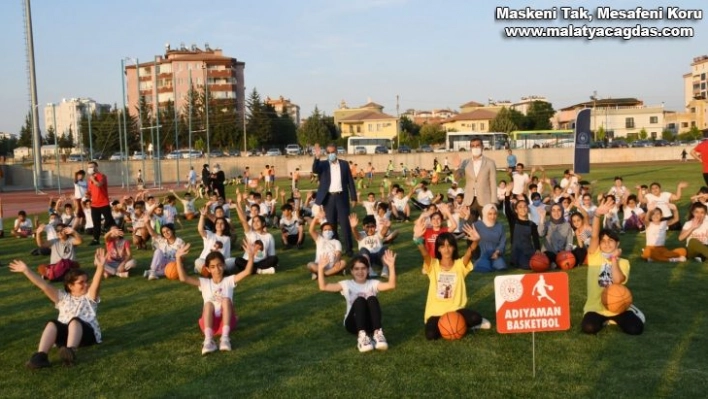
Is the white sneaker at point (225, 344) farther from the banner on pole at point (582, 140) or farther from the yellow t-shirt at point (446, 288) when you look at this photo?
the banner on pole at point (582, 140)

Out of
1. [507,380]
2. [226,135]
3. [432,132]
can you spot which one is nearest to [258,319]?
[507,380]

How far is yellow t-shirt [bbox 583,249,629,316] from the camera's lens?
26.7 ft

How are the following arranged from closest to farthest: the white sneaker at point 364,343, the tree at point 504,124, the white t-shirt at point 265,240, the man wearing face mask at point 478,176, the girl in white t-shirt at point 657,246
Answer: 1. the white sneaker at point 364,343
2. the girl in white t-shirt at point 657,246
3. the white t-shirt at point 265,240
4. the man wearing face mask at point 478,176
5. the tree at point 504,124

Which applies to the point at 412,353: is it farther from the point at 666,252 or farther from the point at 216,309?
the point at 666,252

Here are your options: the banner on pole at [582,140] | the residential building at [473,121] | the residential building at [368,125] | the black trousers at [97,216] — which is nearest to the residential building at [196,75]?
the residential building at [368,125]

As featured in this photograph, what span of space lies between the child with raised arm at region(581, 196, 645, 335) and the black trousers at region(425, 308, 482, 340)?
3.98 ft

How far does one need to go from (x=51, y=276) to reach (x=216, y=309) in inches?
A: 226

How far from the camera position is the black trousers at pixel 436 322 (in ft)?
25.5

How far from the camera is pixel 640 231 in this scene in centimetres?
1678

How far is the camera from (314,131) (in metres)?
100

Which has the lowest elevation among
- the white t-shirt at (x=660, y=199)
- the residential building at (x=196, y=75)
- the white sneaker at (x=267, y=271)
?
the white sneaker at (x=267, y=271)

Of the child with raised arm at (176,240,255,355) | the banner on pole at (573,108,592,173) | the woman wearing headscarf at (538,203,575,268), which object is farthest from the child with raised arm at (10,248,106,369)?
the banner on pole at (573,108,592,173)

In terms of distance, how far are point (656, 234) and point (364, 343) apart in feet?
25.1

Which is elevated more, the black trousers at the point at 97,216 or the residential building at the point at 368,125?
the residential building at the point at 368,125
